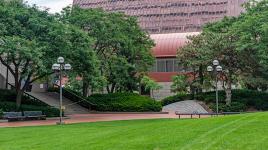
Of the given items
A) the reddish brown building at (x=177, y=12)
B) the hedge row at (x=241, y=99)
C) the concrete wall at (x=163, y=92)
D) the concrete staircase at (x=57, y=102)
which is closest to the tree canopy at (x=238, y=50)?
the hedge row at (x=241, y=99)

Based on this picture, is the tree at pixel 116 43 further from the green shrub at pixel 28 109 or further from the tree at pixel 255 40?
the tree at pixel 255 40

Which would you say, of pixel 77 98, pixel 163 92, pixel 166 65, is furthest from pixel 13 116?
pixel 163 92

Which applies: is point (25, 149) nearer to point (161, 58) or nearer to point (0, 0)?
point (0, 0)

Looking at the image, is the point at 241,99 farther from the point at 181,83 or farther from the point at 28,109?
the point at 28,109

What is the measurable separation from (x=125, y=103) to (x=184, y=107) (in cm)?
780

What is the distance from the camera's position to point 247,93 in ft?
179

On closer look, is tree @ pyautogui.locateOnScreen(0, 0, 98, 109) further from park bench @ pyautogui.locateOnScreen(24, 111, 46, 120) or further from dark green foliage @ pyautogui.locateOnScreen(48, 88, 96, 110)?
dark green foliage @ pyautogui.locateOnScreen(48, 88, 96, 110)

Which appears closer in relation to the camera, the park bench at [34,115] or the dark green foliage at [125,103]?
the park bench at [34,115]

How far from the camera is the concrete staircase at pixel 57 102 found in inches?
1936

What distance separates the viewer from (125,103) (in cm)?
4969

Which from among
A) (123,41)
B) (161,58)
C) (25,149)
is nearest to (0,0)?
(123,41)

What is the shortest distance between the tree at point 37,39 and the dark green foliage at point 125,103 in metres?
10.5

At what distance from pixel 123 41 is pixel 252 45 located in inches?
528

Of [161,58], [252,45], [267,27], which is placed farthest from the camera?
[161,58]
